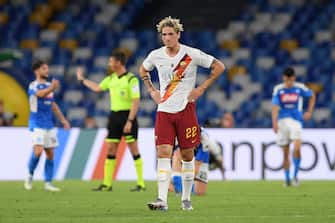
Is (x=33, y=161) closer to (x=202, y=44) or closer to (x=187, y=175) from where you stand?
(x=187, y=175)

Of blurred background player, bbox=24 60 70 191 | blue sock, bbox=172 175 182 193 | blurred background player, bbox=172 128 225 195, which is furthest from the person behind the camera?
blurred background player, bbox=24 60 70 191

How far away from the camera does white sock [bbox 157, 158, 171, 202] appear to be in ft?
42.3

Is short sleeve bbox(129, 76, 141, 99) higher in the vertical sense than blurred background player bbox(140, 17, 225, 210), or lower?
higher

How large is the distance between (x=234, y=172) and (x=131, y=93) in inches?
221

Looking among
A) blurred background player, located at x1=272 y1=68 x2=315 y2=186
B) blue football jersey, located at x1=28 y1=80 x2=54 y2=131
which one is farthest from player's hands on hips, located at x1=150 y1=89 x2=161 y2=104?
blurred background player, located at x1=272 y1=68 x2=315 y2=186

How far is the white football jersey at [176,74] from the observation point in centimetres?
1298

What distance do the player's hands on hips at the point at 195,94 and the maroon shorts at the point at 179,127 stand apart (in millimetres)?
134

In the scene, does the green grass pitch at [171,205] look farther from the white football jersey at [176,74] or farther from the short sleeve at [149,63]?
the short sleeve at [149,63]

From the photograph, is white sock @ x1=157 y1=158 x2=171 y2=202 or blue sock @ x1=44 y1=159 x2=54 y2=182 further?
blue sock @ x1=44 y1=159 x2=54 y2=182

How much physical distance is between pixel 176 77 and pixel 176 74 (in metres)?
0.04

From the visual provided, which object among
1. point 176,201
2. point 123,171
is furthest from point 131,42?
point 176,201

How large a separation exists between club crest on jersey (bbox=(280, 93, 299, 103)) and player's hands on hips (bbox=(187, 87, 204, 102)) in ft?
28.2

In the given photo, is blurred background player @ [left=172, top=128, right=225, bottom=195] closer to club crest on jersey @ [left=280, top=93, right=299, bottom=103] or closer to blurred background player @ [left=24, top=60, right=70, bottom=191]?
blurred background player @ [left=24, top=60, right=70, bottom=191]

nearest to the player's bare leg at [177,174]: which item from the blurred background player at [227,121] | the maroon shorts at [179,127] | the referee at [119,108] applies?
the referee at [119,108]
